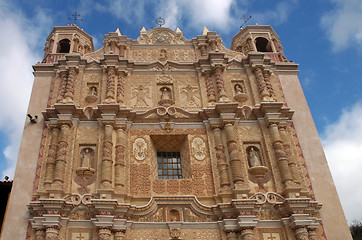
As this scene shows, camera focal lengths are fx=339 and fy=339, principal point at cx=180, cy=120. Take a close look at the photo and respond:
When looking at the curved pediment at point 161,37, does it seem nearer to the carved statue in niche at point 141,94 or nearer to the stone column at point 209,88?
the stone column at point 209,88

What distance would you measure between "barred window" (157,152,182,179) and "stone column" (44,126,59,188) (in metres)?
3.95

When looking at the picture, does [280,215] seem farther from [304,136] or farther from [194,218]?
[304,136]

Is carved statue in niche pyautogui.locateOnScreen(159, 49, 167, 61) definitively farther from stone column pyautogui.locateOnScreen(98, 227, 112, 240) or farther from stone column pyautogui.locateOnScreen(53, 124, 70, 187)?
stone column pyautogui.locateOnScreen(98, 227, 112, 240)

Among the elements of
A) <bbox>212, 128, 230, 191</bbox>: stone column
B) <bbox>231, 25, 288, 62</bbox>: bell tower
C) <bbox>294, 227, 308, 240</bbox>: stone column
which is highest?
<bbox>231, 25, 288, 62</bbox>: bell tower

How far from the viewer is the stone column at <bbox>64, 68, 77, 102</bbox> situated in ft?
46.0

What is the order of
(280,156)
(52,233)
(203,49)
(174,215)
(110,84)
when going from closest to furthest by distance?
(52,233) → (174,215) → (280,156) → (110,84) → (203,49)

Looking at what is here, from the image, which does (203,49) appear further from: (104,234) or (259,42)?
(104,234)

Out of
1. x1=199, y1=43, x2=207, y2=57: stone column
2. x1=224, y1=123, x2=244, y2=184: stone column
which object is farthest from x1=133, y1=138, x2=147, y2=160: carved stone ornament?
x1=199, y1=43, x2=207, y2=57: stone column

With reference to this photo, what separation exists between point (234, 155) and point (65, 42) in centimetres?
1066

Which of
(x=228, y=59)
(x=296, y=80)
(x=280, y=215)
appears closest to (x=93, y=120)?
(x=228, y=59)

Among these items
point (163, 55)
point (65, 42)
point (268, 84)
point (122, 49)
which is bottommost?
point (268, 84)

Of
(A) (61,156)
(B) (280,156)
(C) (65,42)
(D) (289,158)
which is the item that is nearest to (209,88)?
(B) (280,156)

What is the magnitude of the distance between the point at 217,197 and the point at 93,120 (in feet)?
19.1

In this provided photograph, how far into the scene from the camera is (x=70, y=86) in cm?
1443
